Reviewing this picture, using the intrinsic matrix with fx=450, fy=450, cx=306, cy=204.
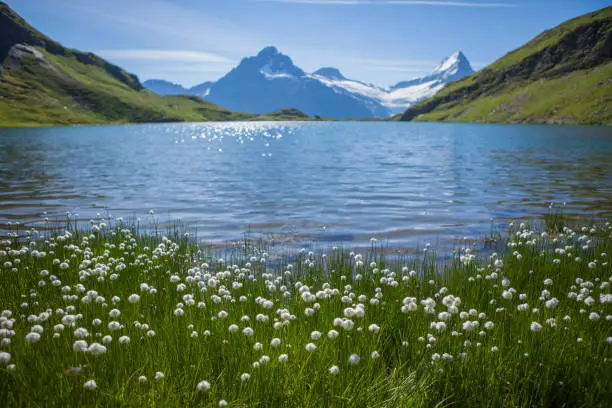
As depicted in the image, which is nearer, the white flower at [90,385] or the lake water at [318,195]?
the white flower at [90,385]

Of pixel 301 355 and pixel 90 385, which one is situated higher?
pixel 90 385

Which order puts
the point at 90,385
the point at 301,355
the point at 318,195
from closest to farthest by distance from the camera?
the point at 90,385 → the point at 301,355 → the point at 318,195

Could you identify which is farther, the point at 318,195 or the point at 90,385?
the point at 318,195

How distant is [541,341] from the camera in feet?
20.9

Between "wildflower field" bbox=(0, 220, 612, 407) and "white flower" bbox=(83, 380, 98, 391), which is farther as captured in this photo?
"wildflower field" bbox=(0, 220, 612, 407)

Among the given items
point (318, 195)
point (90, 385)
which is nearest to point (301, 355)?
point (90, 385)

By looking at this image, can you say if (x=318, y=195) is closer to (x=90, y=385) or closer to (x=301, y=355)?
(x=301, y=355)

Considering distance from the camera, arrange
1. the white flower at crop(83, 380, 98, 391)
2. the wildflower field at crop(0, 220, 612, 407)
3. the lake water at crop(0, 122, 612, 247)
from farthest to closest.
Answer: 1. the lake water at crop(0, 122, 612, 247)
2. the wildflower field at crop(0, 220, 612, 407)
3. the white flower at crop(83, 380, 98, 391)

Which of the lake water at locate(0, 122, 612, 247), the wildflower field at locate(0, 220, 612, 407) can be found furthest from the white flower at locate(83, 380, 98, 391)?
the lake water at locate(0, 122, 612, 247)

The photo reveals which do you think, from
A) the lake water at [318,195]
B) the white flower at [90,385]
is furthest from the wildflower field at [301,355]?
the lake water at [318,195]

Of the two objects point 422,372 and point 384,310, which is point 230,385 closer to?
point 422,372

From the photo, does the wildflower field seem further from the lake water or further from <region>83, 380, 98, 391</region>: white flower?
the lake water

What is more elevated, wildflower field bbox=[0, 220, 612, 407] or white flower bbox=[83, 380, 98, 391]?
white flower bbox=[83, 380, 98, 391]

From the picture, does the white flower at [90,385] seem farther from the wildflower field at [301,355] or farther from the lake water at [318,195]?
the lake water at [318,195]
